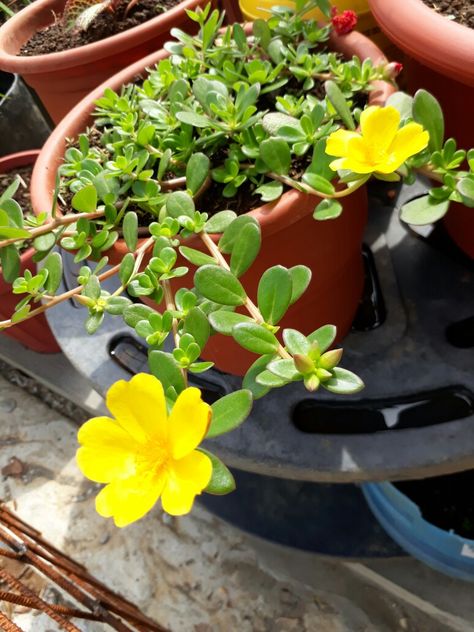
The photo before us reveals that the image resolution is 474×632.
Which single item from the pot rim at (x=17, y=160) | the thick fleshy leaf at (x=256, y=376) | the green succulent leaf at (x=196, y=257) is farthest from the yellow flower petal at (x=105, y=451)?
the pot rim at (x=17, y=160)

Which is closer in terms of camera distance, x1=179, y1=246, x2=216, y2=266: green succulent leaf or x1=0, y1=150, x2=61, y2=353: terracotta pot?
x1=179, y1=246, x2=216, y2=266: green succulent leaf

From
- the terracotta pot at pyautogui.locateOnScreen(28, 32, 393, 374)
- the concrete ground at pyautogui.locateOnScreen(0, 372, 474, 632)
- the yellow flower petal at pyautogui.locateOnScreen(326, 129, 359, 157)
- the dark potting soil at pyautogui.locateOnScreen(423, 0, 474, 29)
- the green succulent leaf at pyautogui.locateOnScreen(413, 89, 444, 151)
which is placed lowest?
the concrete ground at pyautogui.locateOnScreen(0, 372, 474, 632)

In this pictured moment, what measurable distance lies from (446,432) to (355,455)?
0.37ft

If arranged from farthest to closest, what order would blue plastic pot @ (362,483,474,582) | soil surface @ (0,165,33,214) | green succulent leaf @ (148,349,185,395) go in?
soil surface @ (0,165,33,214) → blue plastic pot @ (362,483,474,582) → green succulent leaf @ (148,349,185,395)

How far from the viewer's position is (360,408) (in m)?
0.83

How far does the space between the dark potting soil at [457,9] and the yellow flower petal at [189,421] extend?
1.86ft

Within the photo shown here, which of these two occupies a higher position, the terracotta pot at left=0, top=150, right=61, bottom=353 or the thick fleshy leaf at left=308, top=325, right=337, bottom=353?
the thick fleshy leaf at left=308, top=325, right=337, bottom=353

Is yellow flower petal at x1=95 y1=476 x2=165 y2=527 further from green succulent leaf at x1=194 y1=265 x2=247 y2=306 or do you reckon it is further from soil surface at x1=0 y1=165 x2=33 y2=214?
soil surface at x1=0 y1=165 x2=33 y2=214

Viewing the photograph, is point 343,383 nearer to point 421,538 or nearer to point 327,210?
point 327,210

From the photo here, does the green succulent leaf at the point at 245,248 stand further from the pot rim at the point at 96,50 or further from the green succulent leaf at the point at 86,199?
the pot rim at the point at 96,50

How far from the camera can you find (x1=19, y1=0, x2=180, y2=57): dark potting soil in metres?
1.28

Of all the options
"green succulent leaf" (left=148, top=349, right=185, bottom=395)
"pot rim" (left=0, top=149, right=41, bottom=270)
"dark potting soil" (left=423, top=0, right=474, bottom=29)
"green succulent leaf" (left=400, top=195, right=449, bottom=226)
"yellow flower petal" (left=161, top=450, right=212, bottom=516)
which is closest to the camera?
"yellow flower petal" (left=161, top=450, right=212, bottom=516)

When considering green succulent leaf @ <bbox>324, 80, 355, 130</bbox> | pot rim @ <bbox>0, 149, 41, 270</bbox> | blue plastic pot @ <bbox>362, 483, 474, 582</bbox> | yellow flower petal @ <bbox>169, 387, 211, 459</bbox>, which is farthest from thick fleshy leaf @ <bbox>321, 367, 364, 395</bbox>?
pot rim @ <bbox>0, 149, 41, 270</bbox>

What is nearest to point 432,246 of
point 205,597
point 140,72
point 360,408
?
point 360,408
